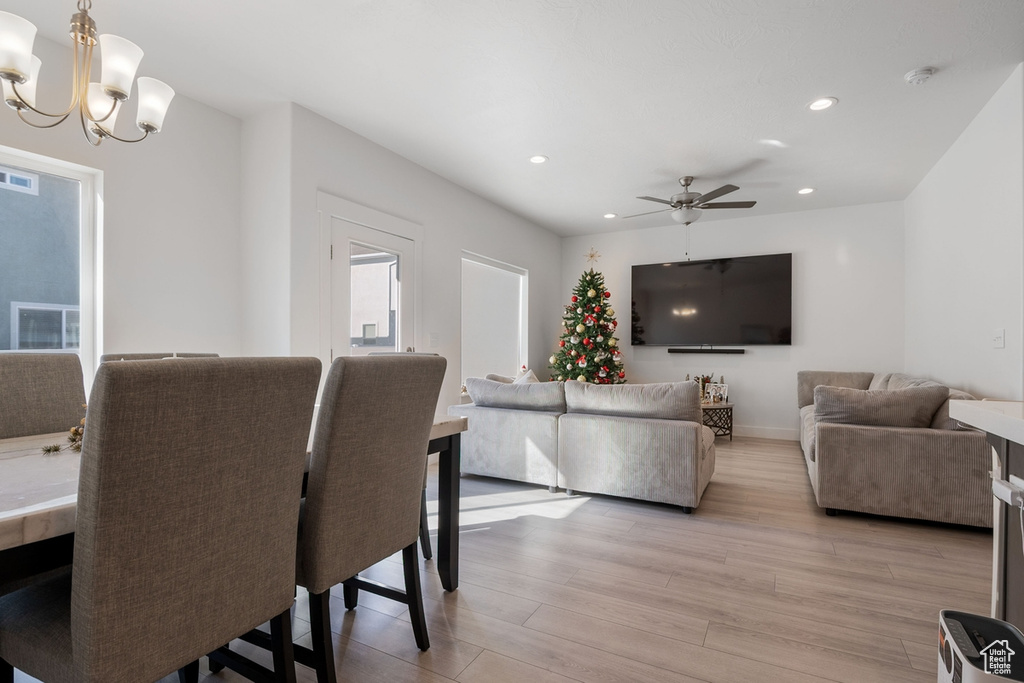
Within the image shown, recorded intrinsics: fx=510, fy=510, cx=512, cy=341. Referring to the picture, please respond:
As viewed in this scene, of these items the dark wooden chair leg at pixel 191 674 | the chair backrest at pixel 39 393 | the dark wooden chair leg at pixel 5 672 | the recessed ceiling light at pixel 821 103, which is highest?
the recessed ceiling light at pixel 821 103

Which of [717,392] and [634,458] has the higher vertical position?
[717,392]

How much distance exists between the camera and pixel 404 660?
168 centimetres

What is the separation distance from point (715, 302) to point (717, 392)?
1.11 meters

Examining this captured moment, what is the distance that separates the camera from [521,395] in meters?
3.77

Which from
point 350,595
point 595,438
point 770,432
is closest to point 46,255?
point 350,595

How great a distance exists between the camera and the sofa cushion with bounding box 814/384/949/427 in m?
2.96

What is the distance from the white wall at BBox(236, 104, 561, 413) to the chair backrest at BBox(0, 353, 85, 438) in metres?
1.43

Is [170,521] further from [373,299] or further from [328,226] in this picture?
[373,299]

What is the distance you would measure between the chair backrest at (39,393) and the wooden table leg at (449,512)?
142cm

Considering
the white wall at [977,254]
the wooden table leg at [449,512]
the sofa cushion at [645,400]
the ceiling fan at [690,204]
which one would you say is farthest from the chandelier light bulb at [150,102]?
the white wall at [977,254]

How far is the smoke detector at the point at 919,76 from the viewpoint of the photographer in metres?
2.78

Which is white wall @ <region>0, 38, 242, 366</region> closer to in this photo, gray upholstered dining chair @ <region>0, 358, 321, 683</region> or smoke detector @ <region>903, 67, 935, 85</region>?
gray upholstered dining chair @ <region>0, 358, 321, 683</region>

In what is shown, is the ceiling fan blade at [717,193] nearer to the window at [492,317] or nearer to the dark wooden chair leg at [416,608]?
the window at [492,317]

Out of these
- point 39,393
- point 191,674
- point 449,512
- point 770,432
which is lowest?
point 770,432
